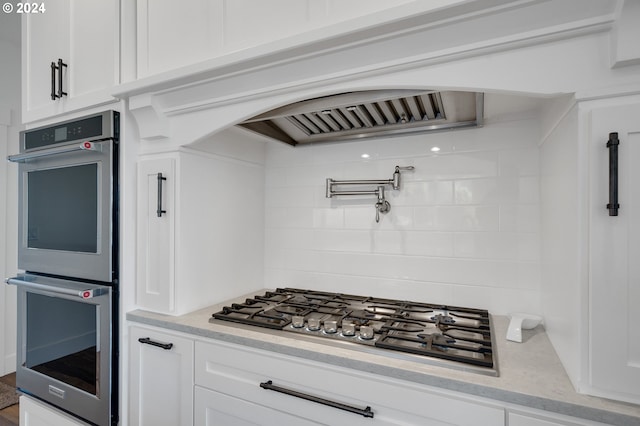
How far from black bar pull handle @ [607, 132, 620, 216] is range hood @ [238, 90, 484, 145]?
1.48ft

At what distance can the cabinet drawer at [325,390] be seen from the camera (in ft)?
2.81

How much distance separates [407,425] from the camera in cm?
90

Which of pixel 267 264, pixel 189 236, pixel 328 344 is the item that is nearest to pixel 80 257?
pixel 189 236

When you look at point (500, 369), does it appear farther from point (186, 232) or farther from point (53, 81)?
point (53, 81)

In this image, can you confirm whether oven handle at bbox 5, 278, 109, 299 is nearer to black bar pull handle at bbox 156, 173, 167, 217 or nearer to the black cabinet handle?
black bar pull handle at bbox 156, 173, 167, 217

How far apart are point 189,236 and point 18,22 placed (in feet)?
8.55

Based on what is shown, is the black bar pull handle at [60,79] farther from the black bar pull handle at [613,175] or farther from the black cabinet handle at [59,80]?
the black bar pull handle at [613,175]

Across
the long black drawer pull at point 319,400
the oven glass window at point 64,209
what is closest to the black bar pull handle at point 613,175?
Answer: the long black drawer pull at point 319,400

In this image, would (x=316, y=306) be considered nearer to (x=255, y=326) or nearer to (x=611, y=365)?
(x=255, y=326)

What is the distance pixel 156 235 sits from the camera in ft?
4.75

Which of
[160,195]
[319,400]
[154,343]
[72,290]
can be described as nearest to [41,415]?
[72,290]

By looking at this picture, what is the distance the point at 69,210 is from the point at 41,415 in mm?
1070

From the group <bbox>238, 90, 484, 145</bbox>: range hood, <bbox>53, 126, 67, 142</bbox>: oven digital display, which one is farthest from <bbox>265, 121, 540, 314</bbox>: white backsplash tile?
<bbox>53, 126, 67, 142</bbox>: oven digital display

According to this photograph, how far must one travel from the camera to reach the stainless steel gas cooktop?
952mm
